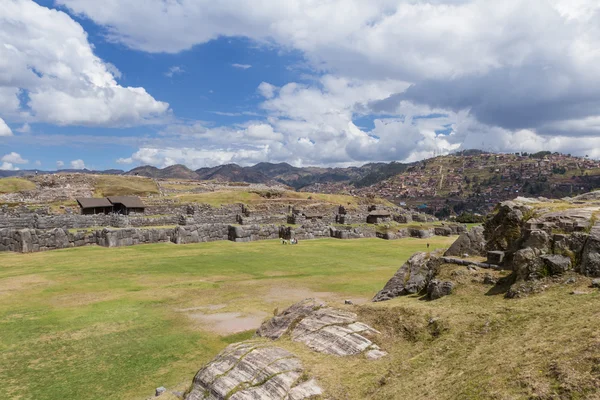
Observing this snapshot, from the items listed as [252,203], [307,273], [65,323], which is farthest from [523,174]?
[65,323]

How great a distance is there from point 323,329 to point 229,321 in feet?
18.2

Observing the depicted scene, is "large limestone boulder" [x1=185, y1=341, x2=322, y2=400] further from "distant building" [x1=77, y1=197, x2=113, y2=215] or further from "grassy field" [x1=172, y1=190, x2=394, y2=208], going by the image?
"grassy field" [x1=172, y1=190, x2=394, y2=208]

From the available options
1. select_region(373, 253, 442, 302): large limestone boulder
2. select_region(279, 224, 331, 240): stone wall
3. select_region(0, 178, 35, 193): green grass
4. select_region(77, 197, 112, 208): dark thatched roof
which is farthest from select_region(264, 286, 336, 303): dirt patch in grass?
select_region(0, 178, 35, 193): green grass

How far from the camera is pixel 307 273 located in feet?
71.3

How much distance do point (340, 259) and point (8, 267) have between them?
2111 cm

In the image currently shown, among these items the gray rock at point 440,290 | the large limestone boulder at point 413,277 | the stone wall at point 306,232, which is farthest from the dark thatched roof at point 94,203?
the gray rock at point 440,290

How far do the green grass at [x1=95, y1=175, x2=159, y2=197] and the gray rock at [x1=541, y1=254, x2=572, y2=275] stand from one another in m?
76.7

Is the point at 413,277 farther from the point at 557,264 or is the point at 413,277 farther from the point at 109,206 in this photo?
the point at 109,206

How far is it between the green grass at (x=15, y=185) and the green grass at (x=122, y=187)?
12324 millimetres

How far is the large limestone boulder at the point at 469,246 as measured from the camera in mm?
12820

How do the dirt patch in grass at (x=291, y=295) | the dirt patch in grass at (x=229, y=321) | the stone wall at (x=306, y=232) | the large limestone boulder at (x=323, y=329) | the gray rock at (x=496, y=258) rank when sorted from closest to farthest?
1. the large limestone boulder at (x=323, y=329)
2. the gray rock at (x=496, y=258)
3. the dirt patch in grass at (x=229, y=321)
4. the dirt patch in grass at (x=291, y=295)
5. the stone wall at (x=306, y=232)

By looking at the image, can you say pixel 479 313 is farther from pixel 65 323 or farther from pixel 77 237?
pixel 77 237

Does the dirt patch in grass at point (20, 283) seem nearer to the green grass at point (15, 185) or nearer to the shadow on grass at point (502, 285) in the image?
the shadow on grass at point (502, 285)

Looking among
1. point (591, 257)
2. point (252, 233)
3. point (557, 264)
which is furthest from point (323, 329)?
point (252, 233)
